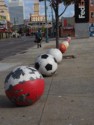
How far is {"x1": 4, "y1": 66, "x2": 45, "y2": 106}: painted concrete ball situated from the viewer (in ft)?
26.4

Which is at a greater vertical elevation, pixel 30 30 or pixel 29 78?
pixel 29 78

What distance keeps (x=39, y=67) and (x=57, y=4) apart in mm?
8155

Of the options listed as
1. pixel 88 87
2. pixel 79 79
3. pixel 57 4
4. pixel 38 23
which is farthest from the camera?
pixel 38 23

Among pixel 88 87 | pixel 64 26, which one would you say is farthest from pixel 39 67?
pixel 64 26

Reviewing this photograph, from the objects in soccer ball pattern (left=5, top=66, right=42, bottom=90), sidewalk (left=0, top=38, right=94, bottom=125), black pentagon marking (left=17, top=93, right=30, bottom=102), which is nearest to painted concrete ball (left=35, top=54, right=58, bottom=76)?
sidewalk (left=0, top=38, right=94, bottom=125)

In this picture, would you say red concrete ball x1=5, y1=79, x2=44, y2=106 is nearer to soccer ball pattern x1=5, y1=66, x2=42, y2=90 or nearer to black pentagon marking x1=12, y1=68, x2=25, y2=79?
soccer ball pattern x1=5, y1=66, x2=42, y2=90

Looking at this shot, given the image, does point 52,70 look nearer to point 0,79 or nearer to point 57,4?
point 0,79

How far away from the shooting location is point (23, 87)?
805cm

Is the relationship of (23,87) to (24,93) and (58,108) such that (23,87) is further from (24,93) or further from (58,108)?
(58,108)

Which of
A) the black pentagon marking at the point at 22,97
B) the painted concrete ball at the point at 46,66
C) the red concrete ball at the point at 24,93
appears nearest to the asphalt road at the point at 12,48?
the painted concrete ball at the point at 46,66

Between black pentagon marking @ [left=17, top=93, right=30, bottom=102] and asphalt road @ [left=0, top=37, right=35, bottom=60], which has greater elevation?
black pentagon marking @ [left=17, top=93, right=30, bottom=102]

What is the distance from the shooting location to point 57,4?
66.7 feet

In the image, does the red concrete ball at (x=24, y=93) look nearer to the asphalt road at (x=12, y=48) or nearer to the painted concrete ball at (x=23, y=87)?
the painted concrete ball at (x=23, y=87)

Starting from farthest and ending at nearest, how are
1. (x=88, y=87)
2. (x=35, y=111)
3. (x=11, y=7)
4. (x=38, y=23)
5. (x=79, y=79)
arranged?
(x=38, y=23)
(x=11, y=7)
(x=79, y=79)
(x=88, y=87)
(x=35, y=111)
